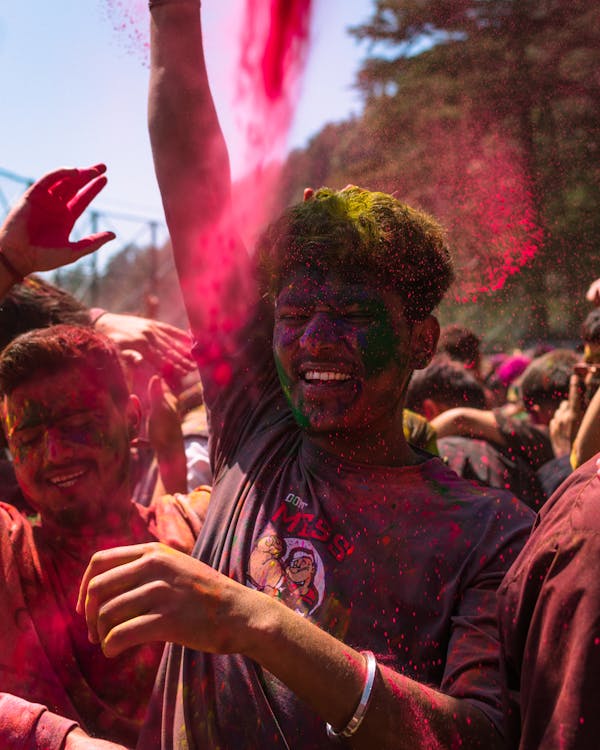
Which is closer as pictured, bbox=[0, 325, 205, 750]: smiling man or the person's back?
bbox=[0, 325, 205, 750]: smiling man

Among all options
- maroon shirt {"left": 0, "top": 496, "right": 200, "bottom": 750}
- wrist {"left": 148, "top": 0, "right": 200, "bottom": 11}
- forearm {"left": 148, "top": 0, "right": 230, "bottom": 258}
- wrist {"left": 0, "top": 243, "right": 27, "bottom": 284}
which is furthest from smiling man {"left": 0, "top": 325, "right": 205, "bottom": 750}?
wrist {"left": 148, "top": 0, "right": 200, "bottom": 11}

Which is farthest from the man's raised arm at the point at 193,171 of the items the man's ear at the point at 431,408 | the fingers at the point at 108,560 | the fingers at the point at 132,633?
the man's ear at the point at 431,408

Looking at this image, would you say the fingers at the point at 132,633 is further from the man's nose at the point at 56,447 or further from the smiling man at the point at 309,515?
the man's nose at the point at 56,447

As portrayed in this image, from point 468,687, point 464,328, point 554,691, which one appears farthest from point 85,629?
point 464,328

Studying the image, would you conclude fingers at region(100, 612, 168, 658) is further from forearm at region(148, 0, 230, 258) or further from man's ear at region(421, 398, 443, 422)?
man's ear at region(421, 398, 443, 422)

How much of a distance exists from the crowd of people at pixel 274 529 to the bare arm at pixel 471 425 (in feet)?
4.96

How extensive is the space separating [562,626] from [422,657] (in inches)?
16.1

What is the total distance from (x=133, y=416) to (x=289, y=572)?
0.84 metres

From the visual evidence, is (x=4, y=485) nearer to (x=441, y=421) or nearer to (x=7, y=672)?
(x=7, y=672)

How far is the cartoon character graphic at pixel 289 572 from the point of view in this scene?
56.9 inches

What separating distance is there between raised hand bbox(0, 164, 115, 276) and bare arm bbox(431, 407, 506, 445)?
183cm

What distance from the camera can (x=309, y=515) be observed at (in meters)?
1.56

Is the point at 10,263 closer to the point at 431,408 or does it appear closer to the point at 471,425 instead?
the point at 471,425

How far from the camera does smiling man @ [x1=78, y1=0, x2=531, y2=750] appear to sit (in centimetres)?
113
